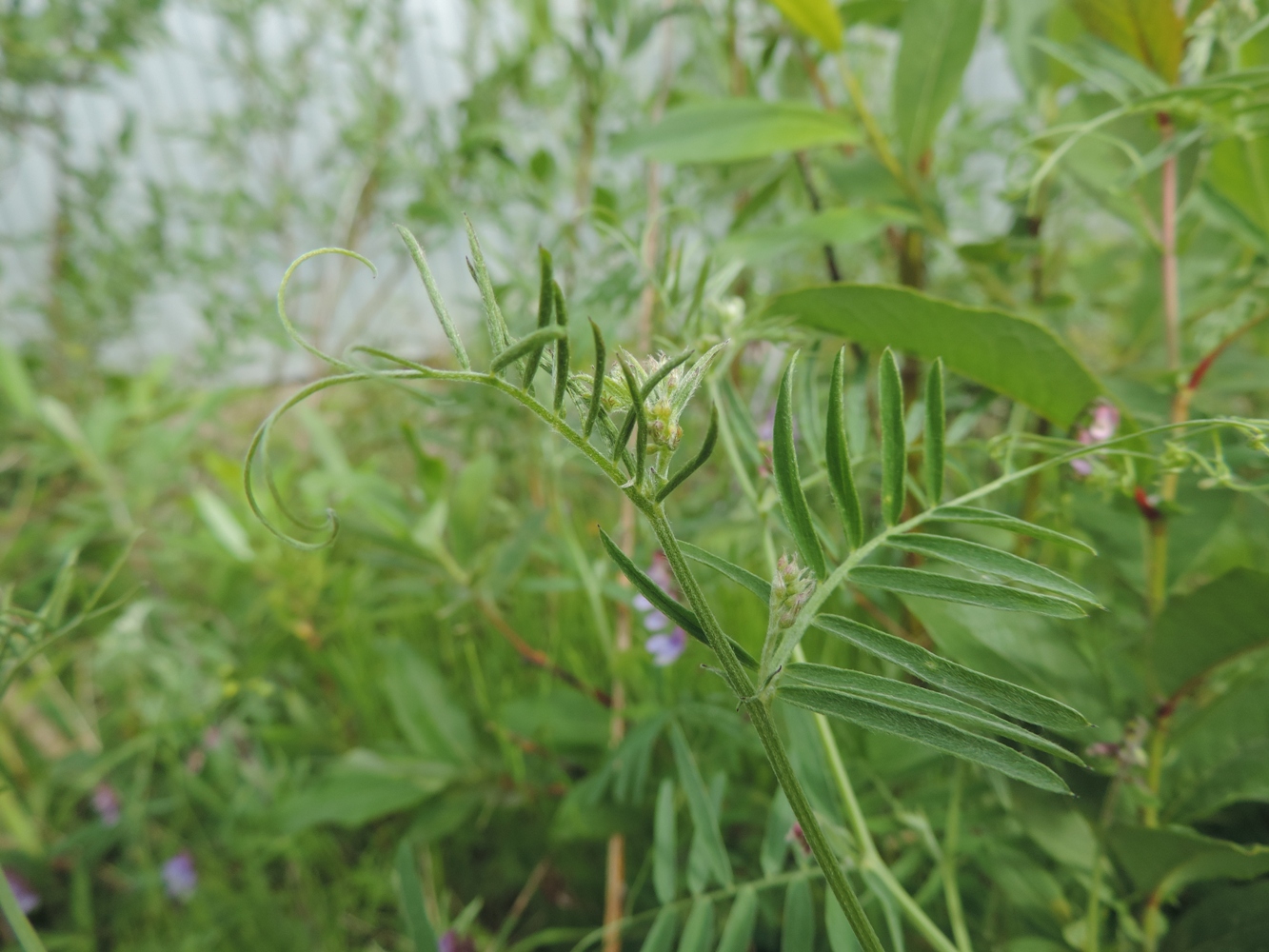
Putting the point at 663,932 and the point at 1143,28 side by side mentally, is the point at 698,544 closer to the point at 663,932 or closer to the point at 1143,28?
the point at 663,932

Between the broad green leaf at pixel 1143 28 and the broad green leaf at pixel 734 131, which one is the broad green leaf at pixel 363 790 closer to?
the broad green leaf at pixel 734 131

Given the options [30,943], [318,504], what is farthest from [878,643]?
[318,504]

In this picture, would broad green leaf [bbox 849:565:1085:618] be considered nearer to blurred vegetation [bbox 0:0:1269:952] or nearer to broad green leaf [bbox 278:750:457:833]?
blurred vegetation [bbox 0:0:1269:952]

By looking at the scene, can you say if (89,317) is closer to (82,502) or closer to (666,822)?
(82,502)

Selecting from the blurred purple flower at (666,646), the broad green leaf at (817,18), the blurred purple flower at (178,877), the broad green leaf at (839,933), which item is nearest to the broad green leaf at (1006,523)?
the broad green leaf at (839,933)

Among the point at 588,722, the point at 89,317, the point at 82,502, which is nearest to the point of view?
the point at 588,722

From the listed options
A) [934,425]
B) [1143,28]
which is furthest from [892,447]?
[1143,28]
